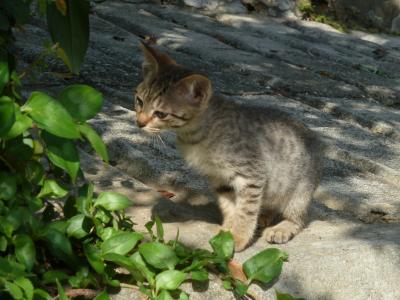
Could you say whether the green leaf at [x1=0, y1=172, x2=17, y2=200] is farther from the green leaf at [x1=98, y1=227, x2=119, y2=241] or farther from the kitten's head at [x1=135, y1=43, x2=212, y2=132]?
the kitten's head at [x1=135, y1=43, x2=212, y2=132]

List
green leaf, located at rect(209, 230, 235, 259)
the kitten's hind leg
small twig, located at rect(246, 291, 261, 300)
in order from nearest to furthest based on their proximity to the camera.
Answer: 1. small twig, located at rect(246, 291, 261, 300)
2. green leaf, located at rect(209, 230, 235, 259)
3. the kitten's hind leg

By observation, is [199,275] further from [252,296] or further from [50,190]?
[50,190]

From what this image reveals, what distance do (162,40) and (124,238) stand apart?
17.1ft

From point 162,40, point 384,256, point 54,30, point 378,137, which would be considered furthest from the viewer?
point 162,40

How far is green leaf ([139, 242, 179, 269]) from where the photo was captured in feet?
10.6

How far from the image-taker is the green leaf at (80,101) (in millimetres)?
2859

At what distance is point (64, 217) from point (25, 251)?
47 cm

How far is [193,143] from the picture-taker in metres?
4.41

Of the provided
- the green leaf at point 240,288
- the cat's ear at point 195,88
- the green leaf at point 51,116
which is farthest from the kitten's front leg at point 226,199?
the green leaf at point 51,116

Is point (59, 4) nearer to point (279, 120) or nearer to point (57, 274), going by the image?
point (57, 274)

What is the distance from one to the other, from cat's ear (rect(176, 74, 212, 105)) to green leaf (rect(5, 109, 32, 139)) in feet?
5.37

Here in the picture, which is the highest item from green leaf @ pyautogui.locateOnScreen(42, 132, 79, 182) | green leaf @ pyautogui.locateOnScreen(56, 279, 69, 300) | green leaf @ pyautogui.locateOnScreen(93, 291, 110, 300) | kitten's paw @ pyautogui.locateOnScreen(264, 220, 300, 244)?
green leaf @ pyautogui.locateOnScreen(42, 132, 79, 182)

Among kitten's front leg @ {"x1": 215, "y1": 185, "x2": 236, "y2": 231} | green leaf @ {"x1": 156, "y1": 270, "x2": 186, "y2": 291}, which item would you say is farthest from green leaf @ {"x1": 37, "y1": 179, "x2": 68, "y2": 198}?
kitten's front leg @ {"x1": 215, "y1": 185, "x2": 236, "y2": 231}

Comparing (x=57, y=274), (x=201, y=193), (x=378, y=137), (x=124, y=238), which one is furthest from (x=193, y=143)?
(x=378, y=137)
